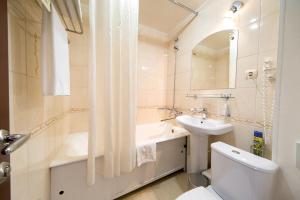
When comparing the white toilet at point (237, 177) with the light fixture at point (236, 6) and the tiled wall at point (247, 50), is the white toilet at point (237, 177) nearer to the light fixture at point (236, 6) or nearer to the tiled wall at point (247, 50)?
the tiled wall at point (247, 50)

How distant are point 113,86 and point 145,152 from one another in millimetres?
811

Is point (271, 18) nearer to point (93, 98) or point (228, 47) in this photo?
point (228, 47)

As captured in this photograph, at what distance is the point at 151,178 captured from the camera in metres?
1.50

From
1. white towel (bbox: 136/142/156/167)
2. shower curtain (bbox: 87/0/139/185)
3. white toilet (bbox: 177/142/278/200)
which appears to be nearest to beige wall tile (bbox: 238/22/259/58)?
white toilet (bbox: 177/142/278/200)

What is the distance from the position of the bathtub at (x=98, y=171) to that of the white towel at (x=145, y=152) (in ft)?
0.28

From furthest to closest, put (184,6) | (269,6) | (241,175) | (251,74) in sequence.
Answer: (184,6) → (251,74) → (269,6) → (241,175)

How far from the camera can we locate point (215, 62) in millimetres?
1643

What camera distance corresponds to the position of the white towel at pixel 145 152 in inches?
50.8

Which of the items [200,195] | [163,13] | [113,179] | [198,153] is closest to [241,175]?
[200,195]

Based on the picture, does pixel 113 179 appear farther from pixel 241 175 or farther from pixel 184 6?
pixel 184 6

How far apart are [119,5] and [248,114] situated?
1.63m

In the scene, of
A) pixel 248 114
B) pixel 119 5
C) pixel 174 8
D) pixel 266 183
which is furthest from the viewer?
pixel 174 8

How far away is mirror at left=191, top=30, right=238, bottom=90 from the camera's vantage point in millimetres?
1407

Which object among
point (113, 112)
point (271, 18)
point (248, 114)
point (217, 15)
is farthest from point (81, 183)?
point (217, 15)
